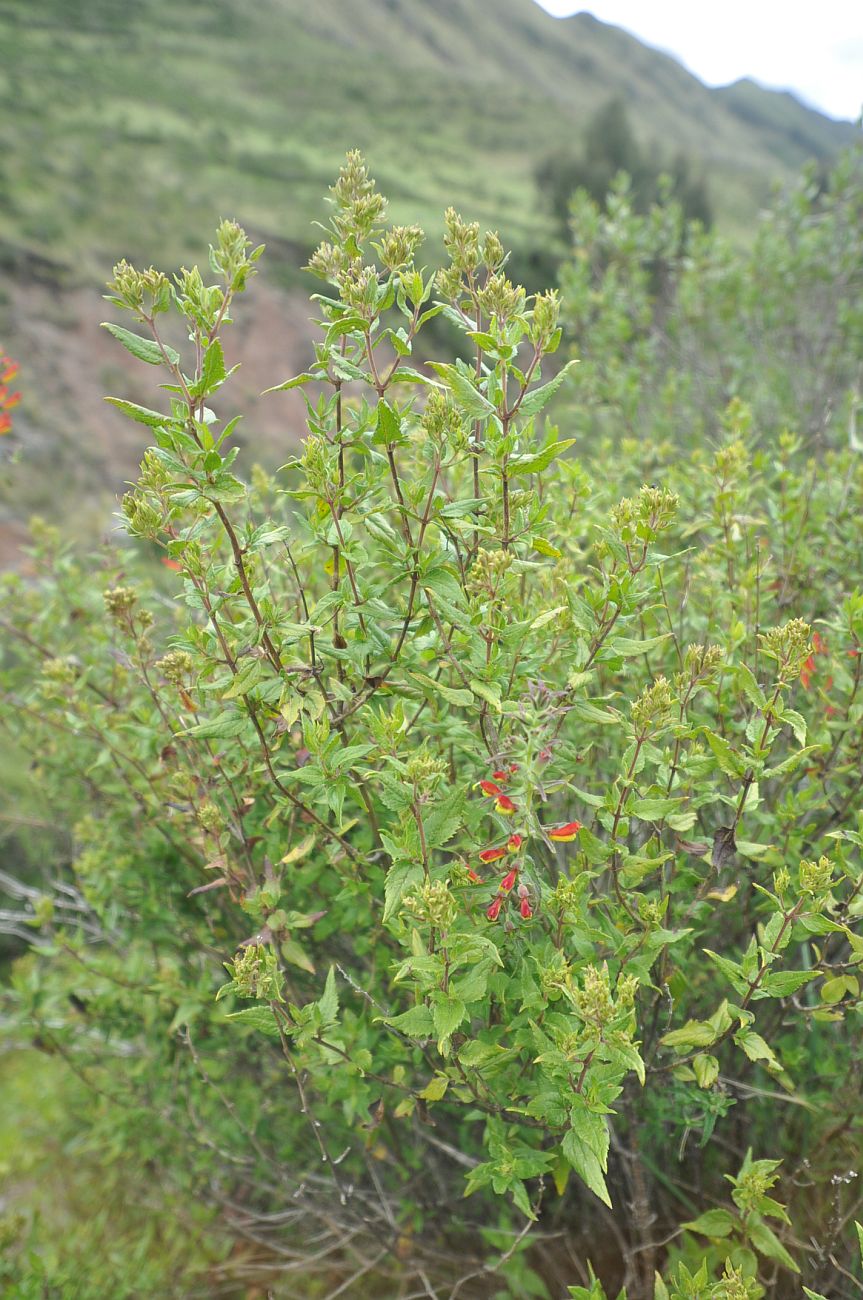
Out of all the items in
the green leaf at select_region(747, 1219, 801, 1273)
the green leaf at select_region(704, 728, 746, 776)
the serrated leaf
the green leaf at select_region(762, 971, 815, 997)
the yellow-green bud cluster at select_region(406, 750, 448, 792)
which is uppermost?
the green leaf at select_region(704, 728, 746, 776)

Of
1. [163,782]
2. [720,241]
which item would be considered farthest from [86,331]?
[163,782]

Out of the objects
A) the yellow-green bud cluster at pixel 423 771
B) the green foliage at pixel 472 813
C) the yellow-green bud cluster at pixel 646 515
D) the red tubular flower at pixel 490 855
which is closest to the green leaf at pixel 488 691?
the green foliage at pixel 472 813

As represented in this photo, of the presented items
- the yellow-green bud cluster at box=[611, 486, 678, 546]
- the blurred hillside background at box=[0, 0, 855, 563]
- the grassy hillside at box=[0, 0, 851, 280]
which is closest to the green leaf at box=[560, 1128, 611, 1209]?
the yellow-green bud cluster at box=[611, 486, 678, 546]

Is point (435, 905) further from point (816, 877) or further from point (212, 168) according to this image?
point (212, 168)

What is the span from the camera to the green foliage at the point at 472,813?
1555 millimetres

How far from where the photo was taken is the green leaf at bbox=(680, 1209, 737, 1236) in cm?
180

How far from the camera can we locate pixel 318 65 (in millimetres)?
30828

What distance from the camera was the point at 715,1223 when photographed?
5.99ft

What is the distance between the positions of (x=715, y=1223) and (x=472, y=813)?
1070 millimetres

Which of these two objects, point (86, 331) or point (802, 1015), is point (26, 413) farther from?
point (802, 1015)

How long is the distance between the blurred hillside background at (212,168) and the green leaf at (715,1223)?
12.7 ft

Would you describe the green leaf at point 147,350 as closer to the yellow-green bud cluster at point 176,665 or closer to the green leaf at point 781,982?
the yellow-green bud cluster at point 176,665

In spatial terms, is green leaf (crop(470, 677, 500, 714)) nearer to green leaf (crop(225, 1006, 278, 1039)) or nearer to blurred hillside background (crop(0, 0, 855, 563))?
green leaf (crop(225, 1006, 278, 1039))

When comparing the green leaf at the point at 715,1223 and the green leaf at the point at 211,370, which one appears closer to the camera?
the green leaf at the point at 211,370
